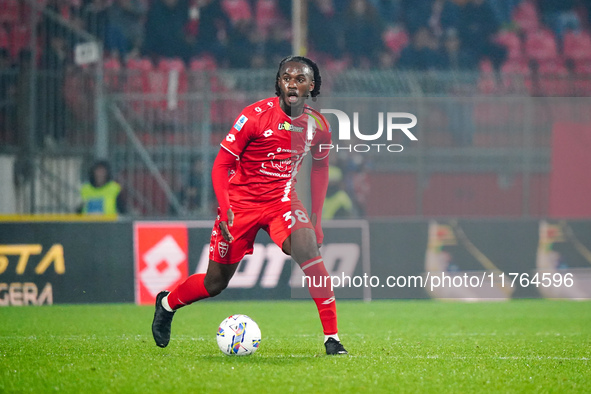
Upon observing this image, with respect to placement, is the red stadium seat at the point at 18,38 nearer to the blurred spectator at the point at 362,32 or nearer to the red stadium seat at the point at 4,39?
the red stadium seat at the point at 4,39

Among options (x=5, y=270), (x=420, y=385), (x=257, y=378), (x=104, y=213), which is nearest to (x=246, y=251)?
(x=257, y=378)

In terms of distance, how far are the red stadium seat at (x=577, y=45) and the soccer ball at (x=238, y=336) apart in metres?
13.8

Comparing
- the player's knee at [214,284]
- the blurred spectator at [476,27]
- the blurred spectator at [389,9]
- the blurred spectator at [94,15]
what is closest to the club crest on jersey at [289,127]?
the player's knee at [214,284]

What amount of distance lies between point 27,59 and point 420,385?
9079mm

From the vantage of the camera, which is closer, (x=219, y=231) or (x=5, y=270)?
(x=219, y=231)

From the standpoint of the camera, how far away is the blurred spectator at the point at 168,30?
16188 mm

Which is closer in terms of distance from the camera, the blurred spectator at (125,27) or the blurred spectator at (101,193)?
the blurred spectator at (101,193)

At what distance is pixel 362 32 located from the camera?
57.1 feet

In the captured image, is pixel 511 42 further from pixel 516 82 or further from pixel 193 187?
pixel 193 187

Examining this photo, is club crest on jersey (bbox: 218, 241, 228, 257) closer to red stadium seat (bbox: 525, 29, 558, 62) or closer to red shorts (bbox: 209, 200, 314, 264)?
red shorts (bbox: 209, 200, 314, 264)

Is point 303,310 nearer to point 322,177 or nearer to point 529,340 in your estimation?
point 529,340

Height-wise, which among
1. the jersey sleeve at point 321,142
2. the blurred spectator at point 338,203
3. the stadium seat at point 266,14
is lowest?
the blurred spectator at point 338,203

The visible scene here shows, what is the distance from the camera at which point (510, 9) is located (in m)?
18.7

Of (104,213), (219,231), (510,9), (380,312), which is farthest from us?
(510,9)
